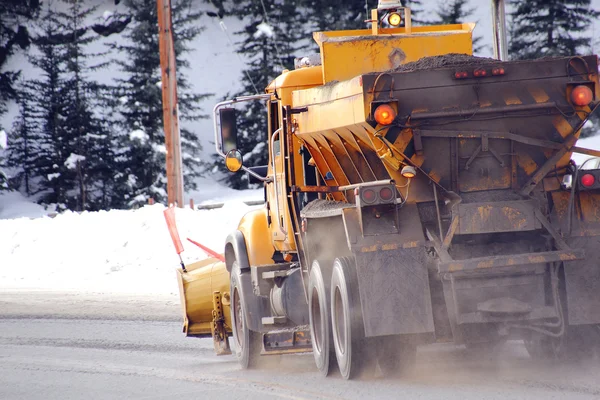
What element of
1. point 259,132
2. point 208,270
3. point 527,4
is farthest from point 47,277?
point 527,4

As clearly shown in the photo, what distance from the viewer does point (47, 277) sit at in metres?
22.3

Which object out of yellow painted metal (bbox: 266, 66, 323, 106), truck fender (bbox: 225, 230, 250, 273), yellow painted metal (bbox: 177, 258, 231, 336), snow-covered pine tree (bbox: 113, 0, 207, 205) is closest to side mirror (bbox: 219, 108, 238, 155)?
yellow painted metal (bbox: 266, 66, 323, 106)

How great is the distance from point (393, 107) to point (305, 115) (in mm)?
1807

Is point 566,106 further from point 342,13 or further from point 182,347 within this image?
point 342,13

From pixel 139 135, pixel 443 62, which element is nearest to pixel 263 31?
pixel 139 135

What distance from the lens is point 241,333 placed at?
10992 millimetres

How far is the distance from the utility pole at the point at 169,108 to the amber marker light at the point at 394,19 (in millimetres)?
16061

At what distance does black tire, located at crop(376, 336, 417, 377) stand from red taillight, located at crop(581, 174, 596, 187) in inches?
69.6

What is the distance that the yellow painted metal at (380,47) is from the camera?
972 centimetres

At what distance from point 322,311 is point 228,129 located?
8.08ft

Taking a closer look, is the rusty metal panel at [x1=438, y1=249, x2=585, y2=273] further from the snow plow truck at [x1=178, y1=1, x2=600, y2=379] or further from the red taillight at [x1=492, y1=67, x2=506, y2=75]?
the red taillight at [x1=492, y1=67, x2=506, y2=75]

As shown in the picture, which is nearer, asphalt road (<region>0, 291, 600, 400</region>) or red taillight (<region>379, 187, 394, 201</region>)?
asphalt road (<region>0, 291, 600, 400</region>)

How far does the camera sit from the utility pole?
26.0 meters

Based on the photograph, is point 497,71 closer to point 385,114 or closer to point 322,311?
point 385,114
